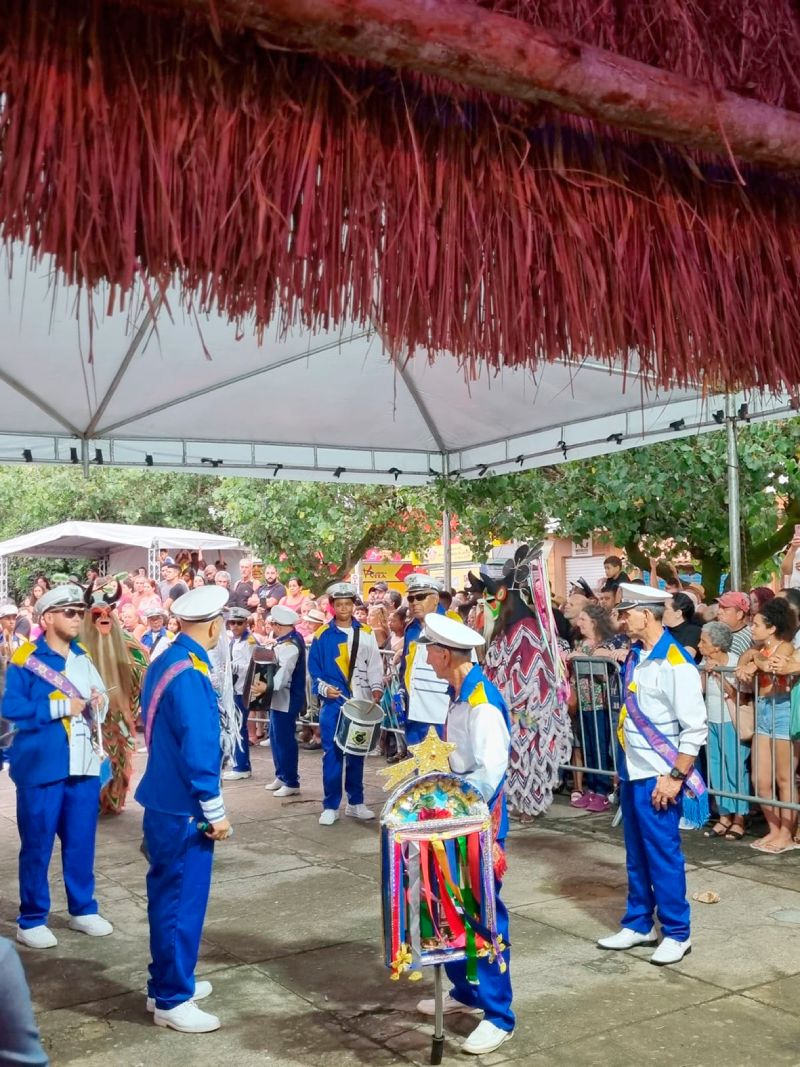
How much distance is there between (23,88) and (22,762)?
4.57 m

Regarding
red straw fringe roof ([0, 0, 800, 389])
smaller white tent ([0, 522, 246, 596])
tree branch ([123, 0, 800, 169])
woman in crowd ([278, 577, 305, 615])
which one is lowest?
woman in crowd ([278, 577, 305, 615])

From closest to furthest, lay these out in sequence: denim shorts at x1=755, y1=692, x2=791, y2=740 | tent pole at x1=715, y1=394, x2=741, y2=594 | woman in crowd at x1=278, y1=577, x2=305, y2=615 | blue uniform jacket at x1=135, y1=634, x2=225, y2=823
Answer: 1. blue uniform jacket at x1=135, y1=634, x2=225, y2=823
2. denim shorts at x1=755, y1=692, x2=791, y2=740
3. tent pole at x1=715, y1=394, x2=741, y2=594
4. woman in crowd at x1=278, y1=577, x2=305, y2=615

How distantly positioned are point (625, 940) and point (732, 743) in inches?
107

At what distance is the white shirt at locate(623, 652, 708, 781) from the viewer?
4.98m

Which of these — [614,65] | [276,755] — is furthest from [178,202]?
[276,755]

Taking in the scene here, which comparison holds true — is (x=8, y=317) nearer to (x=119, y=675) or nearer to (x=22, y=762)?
(x=119, y=675)

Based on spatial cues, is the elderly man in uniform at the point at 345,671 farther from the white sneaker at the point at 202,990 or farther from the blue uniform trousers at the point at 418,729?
the white sneaker at the point at 202,990

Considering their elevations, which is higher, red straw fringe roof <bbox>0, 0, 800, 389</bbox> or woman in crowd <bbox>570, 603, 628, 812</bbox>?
red straw fringe roof <bbox>0, 0, 800, 389</bbox>

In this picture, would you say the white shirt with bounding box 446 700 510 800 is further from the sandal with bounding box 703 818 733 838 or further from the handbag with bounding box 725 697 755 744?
the sandal with bounding box 703 818 733 838

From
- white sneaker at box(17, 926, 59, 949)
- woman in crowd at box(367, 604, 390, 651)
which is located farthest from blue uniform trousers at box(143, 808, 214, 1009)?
woman in crowd at box(367, 604, 390, 651)

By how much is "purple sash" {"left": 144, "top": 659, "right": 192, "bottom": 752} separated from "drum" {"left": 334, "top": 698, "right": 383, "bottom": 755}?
3.85 meters

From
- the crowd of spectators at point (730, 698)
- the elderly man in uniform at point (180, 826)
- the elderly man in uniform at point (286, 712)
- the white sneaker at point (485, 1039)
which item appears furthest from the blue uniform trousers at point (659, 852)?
the elderly man in uniform at point (286, 712)

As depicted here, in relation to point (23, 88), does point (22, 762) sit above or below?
below

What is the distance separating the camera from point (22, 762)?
5559 millimetres
